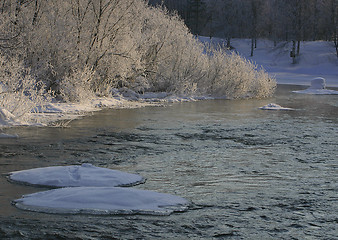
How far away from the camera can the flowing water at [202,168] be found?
20.8 feet

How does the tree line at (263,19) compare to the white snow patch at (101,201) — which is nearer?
the white snow patch at (101,201)

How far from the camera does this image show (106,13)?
2258 centimetres

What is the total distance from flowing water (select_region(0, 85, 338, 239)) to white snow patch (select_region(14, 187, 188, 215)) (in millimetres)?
173

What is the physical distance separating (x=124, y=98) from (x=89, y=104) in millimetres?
4414

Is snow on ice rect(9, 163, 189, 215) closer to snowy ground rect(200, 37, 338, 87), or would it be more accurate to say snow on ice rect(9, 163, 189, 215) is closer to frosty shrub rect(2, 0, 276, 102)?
frosty shrub rect(2, 0, 276, 102)

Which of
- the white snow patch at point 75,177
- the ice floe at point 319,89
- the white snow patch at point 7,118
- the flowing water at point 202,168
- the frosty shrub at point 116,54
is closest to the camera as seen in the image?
the flowing water at point 202,168

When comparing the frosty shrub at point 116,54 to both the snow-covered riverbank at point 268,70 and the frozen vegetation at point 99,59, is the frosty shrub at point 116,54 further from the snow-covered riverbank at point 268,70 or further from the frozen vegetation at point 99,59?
the snow-covered riverbank at point 268,70

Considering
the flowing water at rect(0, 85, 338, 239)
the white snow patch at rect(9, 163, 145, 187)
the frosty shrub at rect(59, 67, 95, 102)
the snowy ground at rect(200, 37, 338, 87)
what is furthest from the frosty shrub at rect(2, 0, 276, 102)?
the snowy ground at rect(200, 37, 338, 87)

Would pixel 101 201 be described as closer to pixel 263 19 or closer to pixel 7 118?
pixel 7 118

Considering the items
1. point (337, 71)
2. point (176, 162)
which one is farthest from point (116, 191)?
point (337, 71)

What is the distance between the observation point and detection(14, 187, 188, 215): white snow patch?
6.92 meters

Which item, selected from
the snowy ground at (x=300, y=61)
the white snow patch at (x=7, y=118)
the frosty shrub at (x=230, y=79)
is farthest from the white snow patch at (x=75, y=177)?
the snowy ground at (x=300, y=61)

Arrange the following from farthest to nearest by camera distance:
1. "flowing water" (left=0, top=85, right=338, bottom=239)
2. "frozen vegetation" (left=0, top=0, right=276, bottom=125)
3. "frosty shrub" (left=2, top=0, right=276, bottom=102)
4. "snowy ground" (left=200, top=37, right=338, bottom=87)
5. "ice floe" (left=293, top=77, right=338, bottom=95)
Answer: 1. "snowy ground" (left=200, top=37, right=338, bottom=87)
2. "ice floe" (left=293, top=77, right=338, bottom=95)
3. "frosty shrub" (left=2, top=0, right=276, bottom=102)
4. "frozen vegetation" (left=0, top=0, right=276, bottom=125)
5. "flowing water" (left=0, top=85, right=338, bottom=239)

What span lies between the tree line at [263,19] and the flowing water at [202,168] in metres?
45.4
